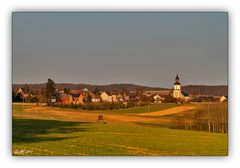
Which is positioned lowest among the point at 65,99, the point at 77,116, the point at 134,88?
the point at 77,116

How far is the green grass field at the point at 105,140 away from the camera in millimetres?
11258

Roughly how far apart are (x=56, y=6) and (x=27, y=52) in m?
0.52

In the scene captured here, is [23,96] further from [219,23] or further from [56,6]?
[219,23]

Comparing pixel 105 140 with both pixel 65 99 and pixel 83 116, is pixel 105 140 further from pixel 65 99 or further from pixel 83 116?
pixel 65 99

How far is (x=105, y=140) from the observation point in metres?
11.3

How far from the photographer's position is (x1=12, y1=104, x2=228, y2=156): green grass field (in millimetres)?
11258

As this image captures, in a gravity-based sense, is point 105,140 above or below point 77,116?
below

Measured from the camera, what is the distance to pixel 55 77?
11289mm

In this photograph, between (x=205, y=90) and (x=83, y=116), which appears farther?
(x=83, y=116)

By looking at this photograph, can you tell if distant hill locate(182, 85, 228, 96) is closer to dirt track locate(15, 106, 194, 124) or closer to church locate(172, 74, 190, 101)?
church locate(172, 74, 190, 101)

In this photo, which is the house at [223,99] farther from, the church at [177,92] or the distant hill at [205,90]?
the church at [177,92]

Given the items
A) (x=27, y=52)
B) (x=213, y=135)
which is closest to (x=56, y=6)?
(x=27, y=52)

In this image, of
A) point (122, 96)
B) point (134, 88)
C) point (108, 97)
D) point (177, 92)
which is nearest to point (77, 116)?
point (108, 97)

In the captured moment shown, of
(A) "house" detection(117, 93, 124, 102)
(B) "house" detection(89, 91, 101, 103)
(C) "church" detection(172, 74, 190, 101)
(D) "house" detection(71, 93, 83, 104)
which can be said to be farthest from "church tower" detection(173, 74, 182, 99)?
(D) "house" detection(71, 93, 83, 104)
